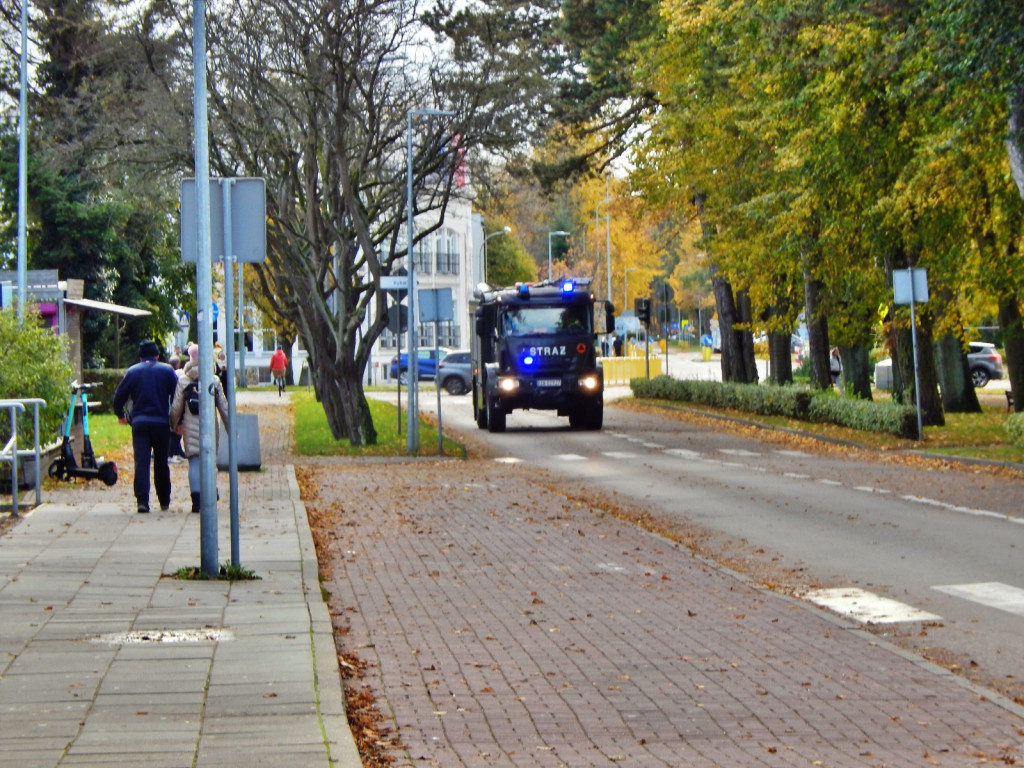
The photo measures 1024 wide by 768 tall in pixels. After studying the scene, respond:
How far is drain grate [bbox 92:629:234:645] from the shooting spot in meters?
8.30

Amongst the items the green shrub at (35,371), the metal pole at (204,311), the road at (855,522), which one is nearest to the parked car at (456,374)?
the road at (855,522)

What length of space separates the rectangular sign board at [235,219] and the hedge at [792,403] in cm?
1891

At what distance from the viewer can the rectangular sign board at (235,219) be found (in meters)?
11.2

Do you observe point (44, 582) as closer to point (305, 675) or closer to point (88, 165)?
point (305, 675)

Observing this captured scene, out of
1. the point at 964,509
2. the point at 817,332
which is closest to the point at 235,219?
the point at 964,509

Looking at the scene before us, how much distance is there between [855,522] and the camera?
15547 mm

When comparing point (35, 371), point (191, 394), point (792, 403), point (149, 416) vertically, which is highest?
point (35, 371)

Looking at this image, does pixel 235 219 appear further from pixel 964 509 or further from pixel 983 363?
pixel 983 363

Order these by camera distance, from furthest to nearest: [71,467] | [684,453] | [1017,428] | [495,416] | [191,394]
A: [495,416], [684,453], [1017,428], [71,467], [191,394]

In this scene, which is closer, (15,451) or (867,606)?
(867,606)

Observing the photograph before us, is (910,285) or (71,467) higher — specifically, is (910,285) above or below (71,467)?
above

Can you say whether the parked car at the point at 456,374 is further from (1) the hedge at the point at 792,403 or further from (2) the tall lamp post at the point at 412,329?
(2) the tall lamp post at the point at 412,329

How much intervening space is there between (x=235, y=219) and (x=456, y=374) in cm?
4704

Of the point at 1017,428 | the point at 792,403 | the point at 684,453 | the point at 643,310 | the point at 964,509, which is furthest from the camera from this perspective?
the point at 643,310
